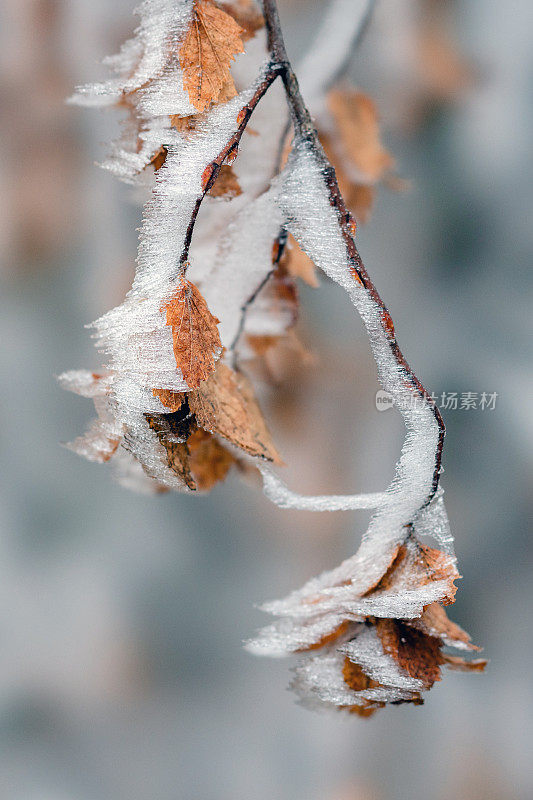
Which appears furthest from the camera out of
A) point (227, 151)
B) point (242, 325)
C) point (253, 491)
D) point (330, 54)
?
point (253, 491)

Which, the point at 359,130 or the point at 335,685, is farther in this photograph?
the point at 359,130

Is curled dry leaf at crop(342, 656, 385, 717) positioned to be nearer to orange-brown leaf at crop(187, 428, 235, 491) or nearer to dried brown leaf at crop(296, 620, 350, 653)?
dried brown leaf at crop(296, 620, 350, 653)

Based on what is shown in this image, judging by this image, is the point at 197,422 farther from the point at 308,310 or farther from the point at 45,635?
the point at 45,635

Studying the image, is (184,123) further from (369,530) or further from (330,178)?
(369,530)

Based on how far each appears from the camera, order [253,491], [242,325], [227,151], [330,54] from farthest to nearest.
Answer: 1. [253,491]
2. [330,54]
3. [242,325]
4. [227,151]

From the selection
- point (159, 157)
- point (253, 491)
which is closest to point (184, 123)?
point (159, 157)

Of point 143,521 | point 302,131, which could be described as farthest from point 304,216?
point 143,521
